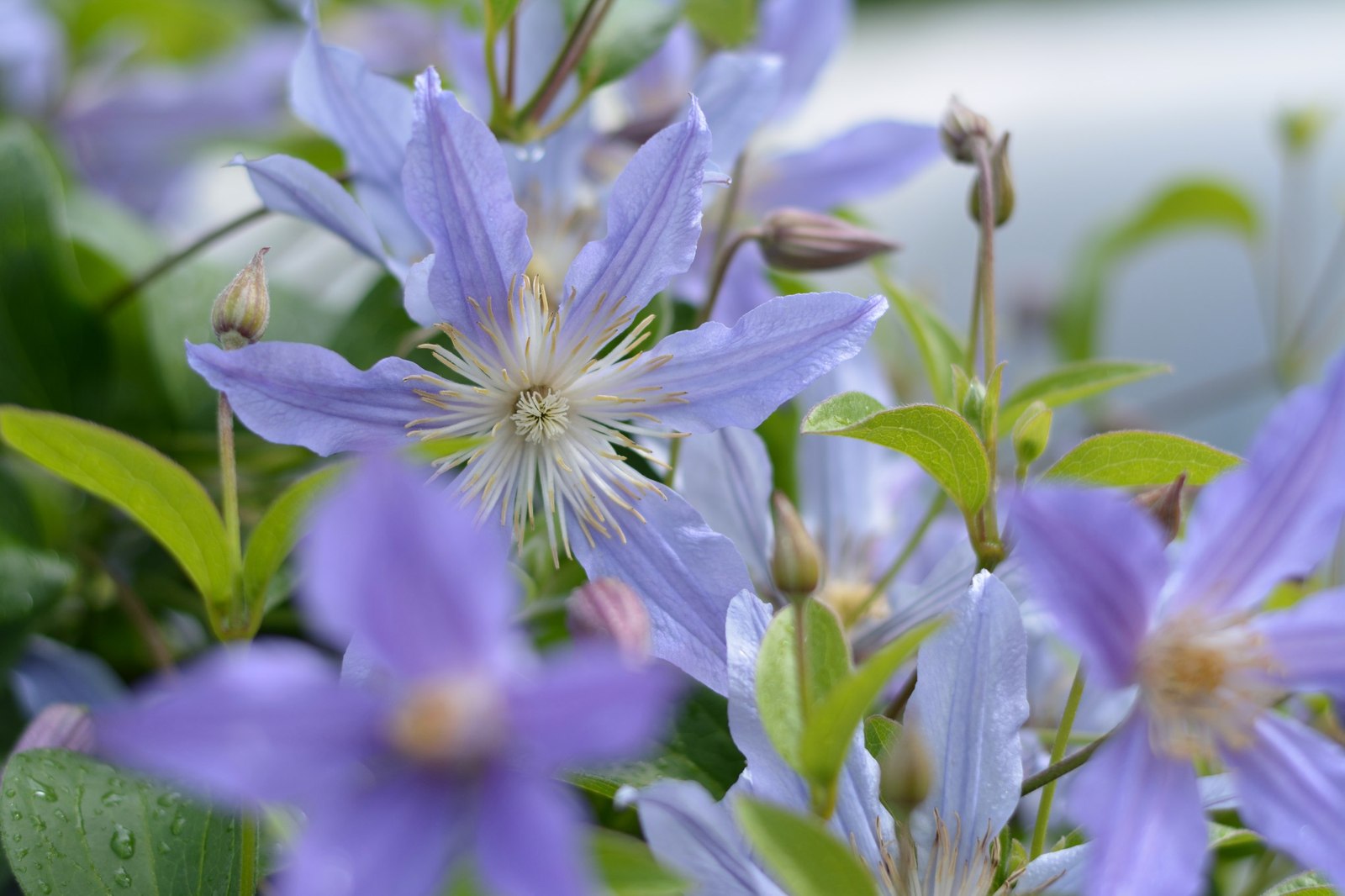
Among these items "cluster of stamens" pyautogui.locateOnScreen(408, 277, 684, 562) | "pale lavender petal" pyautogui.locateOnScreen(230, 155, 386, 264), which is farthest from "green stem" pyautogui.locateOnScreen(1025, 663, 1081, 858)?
"pale lavender petal" pyautogui.locateOnScreen(230, 155, 386, 264)

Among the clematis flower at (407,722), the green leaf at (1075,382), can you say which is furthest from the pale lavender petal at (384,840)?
the green leaf at (1075,382)

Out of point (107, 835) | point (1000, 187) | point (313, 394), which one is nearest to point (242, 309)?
point (313, 394)

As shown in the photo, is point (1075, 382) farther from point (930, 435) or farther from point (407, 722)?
point (407, 722)

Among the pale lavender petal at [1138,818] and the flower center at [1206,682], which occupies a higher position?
the flower center at [1206,682]

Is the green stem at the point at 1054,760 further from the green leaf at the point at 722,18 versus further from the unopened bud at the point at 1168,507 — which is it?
the green leaf at the point at 722,18

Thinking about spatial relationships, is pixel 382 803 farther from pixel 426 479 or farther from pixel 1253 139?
pixel 1253 139

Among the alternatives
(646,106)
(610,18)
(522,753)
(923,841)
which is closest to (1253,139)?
(646,106)
